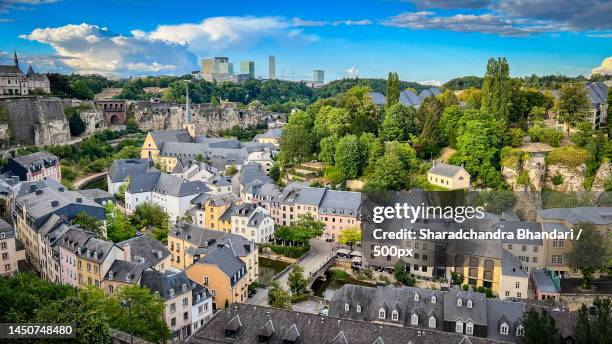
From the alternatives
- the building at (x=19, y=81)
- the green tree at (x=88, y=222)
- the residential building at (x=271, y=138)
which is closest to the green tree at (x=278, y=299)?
the green tree at (x=88, y=222)

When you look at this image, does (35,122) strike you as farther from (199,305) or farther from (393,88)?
(199,305)

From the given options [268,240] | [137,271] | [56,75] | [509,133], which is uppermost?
[56,75]

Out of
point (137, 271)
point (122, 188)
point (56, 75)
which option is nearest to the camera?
point (137, 271)

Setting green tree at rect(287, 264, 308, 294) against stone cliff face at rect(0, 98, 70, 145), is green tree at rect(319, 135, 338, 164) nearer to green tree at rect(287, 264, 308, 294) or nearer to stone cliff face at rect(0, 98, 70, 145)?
green tree at rect(287, 264, 308, 294)

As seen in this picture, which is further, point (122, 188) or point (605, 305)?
point (122, 188)

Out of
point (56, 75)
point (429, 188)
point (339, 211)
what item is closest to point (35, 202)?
point (339, 211)

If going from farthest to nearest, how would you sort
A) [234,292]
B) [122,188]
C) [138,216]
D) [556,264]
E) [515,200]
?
[122,188]
[138,216]
[515,200]
[556,264]
[234,292]

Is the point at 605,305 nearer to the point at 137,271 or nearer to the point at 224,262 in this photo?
the point at 224,262
